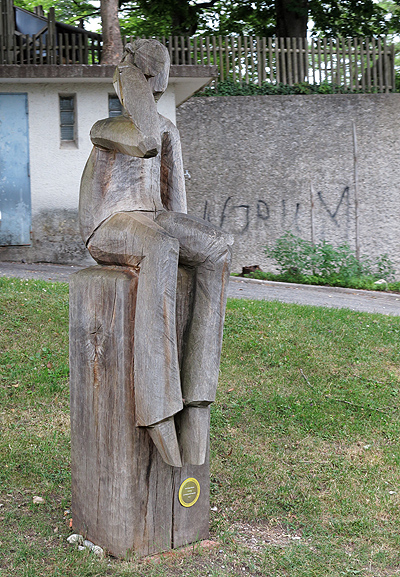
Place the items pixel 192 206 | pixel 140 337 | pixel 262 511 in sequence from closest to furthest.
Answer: pixel 140 337
pixel 262 511
pixel 192 206

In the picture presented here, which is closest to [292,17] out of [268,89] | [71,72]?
[268,89]

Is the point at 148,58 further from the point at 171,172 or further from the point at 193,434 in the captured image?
the point at 193,434

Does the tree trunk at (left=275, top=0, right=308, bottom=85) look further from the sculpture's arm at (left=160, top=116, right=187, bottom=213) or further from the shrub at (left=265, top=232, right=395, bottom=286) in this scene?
the sculpture's arm at (left=160, top=116, right=187, bottom=213)

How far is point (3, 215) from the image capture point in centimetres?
1130

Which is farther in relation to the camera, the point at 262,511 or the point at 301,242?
the point at 301,242

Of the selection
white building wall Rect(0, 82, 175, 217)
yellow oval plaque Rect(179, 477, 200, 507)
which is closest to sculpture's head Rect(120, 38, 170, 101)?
yellow oval plaque Rect(179, 477, 200, 507)

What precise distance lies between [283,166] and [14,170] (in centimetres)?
526

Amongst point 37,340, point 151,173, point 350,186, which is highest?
point 350,186

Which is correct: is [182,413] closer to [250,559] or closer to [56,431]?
[250,559]

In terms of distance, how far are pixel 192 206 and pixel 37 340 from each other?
24.8 feet

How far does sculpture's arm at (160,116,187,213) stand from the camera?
10.5 feet

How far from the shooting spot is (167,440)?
2842 millimetres

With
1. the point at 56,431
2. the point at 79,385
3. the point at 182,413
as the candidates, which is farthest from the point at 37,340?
the point at 182,413

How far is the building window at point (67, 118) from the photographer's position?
454 inches
